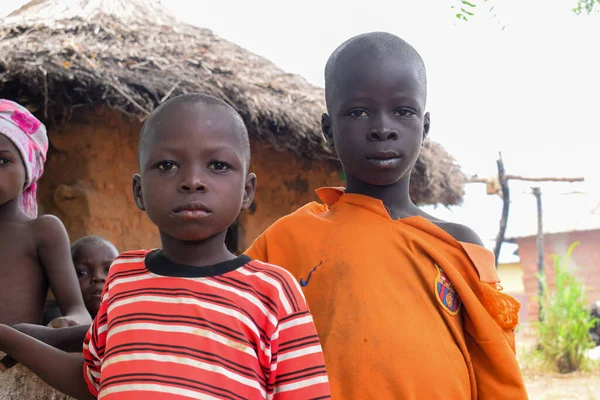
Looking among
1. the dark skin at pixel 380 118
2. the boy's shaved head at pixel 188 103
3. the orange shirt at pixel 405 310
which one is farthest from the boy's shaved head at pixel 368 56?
the boy's shaved head at pixel 188 103

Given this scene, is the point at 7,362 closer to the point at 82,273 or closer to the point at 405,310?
the point at 405,310

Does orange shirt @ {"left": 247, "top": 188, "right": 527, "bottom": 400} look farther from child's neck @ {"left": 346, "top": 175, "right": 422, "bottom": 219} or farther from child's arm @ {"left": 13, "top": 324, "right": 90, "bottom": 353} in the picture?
child's arm @ {"left": 13, "top": 324, "right": 90, "bottom": 353}

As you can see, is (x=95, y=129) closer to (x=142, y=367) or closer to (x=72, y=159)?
(x=72, y=159)

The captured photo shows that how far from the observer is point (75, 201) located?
3.98 metres

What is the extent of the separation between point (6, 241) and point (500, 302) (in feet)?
4.51

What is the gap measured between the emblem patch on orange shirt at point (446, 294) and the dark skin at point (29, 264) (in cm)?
97

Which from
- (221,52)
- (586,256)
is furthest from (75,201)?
(586,256)

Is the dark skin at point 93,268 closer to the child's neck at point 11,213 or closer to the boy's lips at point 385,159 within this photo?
the child's neck at point 11,213

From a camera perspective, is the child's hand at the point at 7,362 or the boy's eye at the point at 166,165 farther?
the child's hand at the point at 7,362

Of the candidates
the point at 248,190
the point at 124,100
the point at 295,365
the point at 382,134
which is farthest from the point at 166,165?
the point at 124,100

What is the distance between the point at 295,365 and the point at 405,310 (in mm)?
429

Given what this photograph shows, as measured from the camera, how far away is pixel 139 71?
3.92 metres

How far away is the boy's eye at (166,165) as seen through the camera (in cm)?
118

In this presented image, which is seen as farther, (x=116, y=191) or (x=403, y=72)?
(x=116, y=191)
